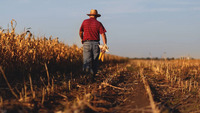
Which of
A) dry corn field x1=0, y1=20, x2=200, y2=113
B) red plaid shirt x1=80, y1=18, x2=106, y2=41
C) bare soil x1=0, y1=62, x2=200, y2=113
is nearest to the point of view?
bare soil x1=0, y1=62, x2=200, y2=113

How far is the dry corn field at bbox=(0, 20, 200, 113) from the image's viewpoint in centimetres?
327

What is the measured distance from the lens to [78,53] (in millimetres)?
10781

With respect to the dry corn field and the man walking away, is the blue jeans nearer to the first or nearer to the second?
the man walking away

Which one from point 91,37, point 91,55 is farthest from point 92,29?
point 91,55

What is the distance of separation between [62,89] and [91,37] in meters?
2.77

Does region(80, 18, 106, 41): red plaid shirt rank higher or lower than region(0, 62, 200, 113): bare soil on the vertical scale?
higher

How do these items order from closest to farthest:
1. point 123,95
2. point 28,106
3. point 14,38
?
point 28,106 → point 123,95 → point 14,38

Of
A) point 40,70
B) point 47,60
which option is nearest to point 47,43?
point 47,60

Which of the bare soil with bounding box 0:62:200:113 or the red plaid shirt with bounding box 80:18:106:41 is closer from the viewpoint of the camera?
the bare soil with bounding box 0:62:200:113

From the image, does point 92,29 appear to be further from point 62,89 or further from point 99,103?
point 99,103

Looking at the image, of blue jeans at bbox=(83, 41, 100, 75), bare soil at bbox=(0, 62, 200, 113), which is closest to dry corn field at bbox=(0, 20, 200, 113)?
bare soil at bbox=(0, 62, 200, 113)

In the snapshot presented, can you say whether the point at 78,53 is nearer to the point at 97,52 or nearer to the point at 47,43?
the point at 47,43

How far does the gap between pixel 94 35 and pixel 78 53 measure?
159 inches

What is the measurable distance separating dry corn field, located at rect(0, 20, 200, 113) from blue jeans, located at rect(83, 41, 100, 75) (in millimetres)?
787
